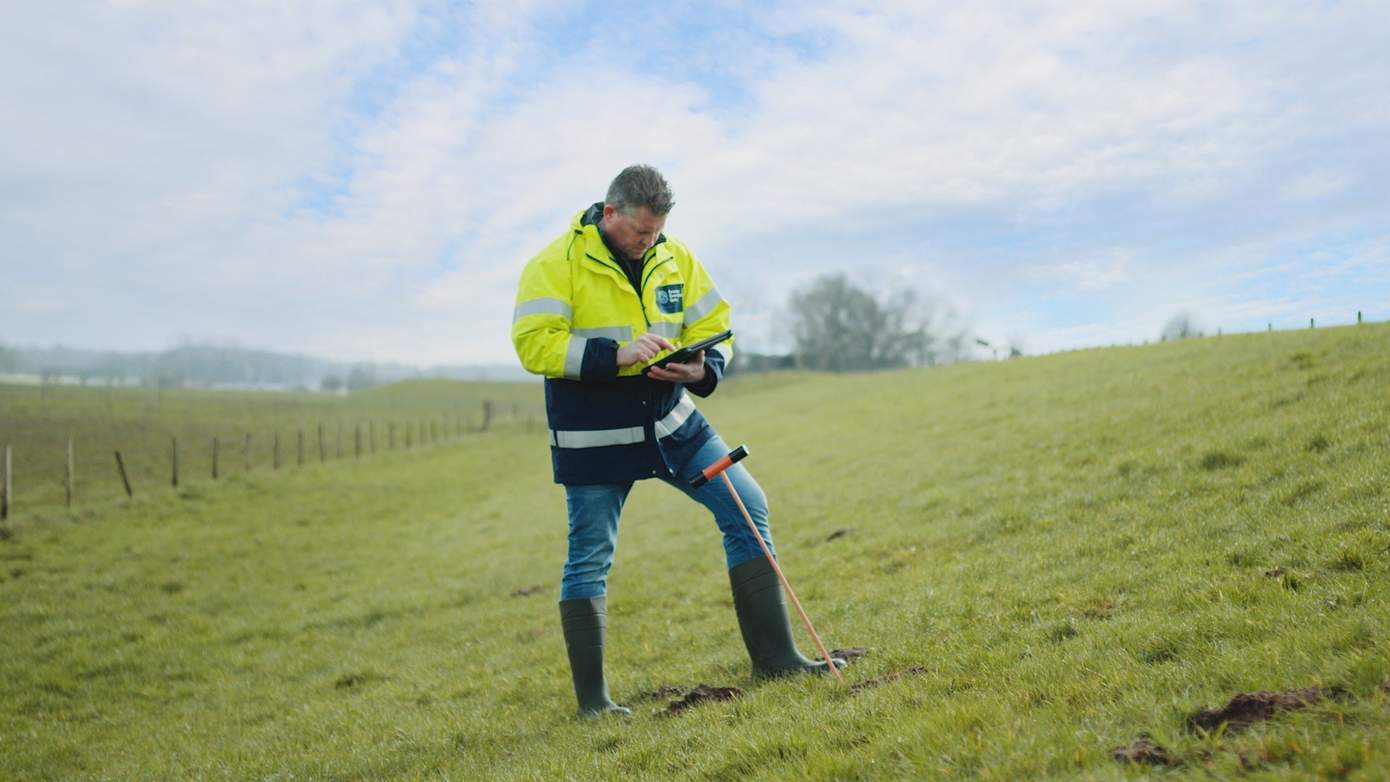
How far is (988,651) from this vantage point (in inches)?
216

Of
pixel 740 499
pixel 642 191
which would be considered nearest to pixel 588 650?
pixel 740 499

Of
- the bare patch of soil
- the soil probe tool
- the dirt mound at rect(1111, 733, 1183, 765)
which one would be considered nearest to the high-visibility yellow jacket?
the soil probe tool

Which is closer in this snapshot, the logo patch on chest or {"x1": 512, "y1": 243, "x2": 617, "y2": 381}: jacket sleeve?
{"x1": 512, "y1": 243, "x2": 617, "y2": 381}: jacket sleeve

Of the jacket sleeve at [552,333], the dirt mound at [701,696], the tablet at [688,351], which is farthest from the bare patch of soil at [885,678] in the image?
the jacket sleeve at [552,333]

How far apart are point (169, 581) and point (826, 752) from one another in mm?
16411

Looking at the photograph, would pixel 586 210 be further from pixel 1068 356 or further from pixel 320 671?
pixel 1068 356

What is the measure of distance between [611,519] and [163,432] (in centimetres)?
5196

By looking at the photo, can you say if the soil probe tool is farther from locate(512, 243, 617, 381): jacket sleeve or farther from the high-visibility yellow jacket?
locate(512, 243, 617, 381): jacket sleeve

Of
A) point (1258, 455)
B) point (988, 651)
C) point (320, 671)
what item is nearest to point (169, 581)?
point (320, 671)

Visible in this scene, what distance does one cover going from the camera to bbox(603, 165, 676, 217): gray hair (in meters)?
5.50

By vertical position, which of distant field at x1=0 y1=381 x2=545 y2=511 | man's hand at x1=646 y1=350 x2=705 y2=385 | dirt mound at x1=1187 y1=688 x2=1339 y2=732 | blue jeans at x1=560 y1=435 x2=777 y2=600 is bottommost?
distant field at x1=0 y1=381 x2=545 y2=511

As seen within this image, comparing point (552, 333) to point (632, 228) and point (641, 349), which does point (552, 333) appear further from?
point (632, 228)

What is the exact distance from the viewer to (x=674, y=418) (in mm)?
6035

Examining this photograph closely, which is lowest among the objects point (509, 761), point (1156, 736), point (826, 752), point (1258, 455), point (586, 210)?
point (509, 761)
